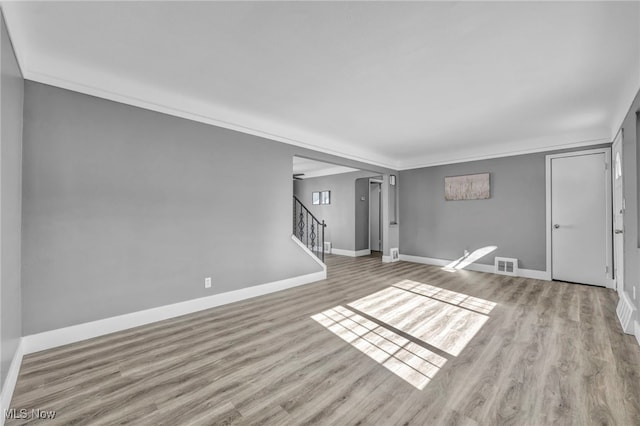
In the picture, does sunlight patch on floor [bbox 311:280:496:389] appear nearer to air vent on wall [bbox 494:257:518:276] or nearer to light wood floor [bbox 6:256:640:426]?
Answer: light wood floor [bbox 6:256:640:426]

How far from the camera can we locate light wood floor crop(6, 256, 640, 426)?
1665 mm

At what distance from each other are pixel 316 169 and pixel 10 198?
277 inches

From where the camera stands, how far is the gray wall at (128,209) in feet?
8.14

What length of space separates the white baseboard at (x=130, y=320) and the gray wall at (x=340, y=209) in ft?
13.4

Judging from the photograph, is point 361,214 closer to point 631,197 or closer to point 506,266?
point 506,266

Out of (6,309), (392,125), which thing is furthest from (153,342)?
(392,125)

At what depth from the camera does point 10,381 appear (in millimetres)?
1838

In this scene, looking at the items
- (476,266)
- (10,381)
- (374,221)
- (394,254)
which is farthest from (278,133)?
(374,221)

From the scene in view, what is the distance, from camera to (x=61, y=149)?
2.57 metres

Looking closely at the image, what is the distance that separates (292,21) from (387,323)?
2.97m

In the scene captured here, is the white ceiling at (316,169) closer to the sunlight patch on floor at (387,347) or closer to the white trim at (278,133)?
the white trim at (278,133)

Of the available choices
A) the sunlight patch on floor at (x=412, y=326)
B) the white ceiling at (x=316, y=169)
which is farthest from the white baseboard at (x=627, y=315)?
the white ceiling at (x=316, y=169)

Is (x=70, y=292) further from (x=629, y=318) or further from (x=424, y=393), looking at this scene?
(x=629, y=318)

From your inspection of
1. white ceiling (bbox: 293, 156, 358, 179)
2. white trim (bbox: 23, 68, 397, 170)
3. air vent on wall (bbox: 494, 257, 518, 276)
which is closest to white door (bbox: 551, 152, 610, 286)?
air vent on wall (bbox: 494, 257, 518, 276)
